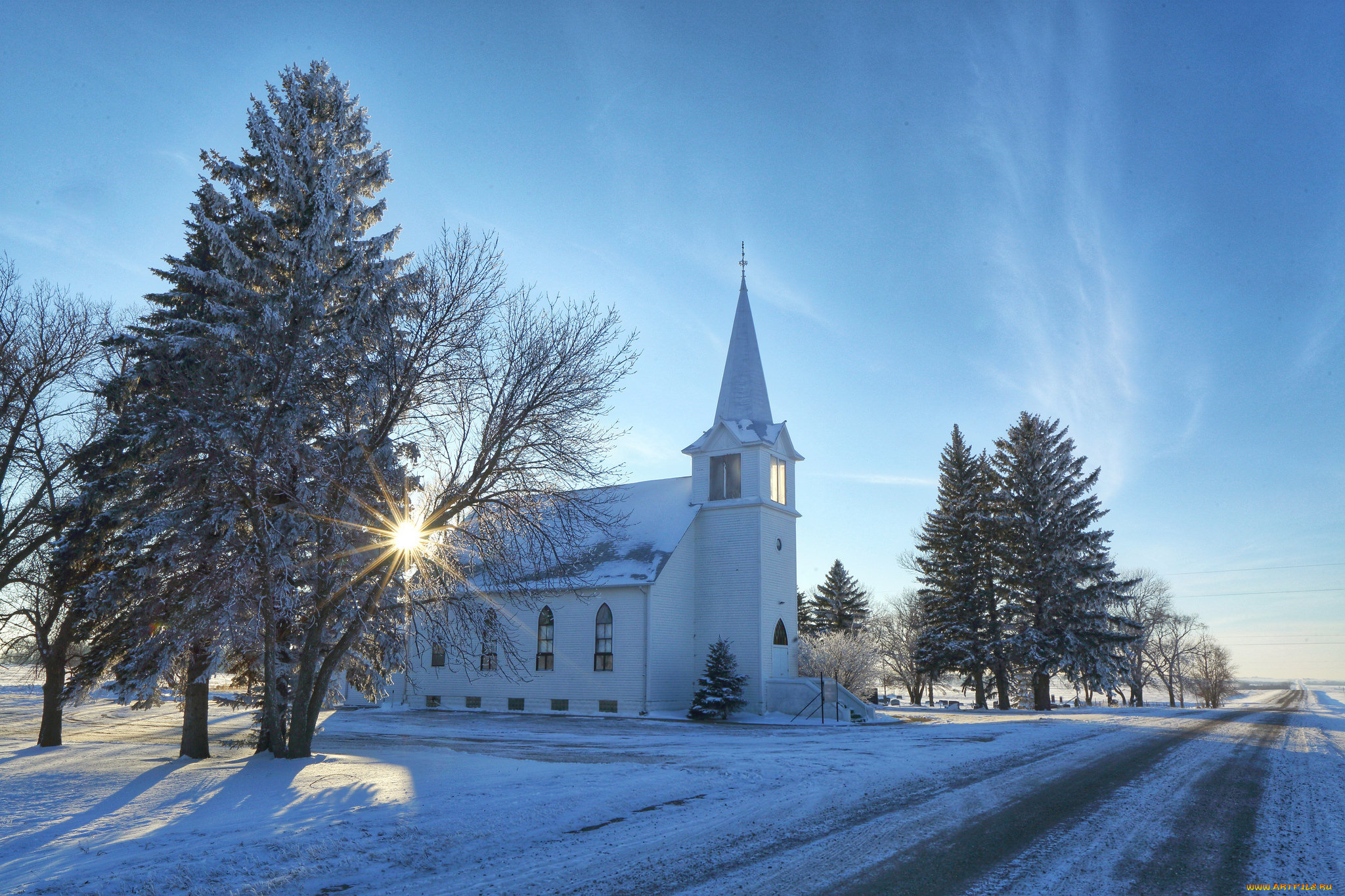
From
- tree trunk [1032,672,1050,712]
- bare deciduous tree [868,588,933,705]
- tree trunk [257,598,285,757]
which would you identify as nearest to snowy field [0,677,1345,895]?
tree trunk [257,598,285,757]

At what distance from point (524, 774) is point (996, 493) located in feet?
106

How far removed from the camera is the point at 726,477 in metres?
32.8

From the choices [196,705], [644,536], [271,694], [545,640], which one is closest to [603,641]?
[545,640]

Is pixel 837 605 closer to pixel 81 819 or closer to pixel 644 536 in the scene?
pixel 644 536

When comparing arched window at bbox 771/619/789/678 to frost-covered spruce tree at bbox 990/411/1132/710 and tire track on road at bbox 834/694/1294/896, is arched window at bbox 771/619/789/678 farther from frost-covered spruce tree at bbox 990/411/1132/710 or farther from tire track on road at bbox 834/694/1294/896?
tire track on road at bbox 834/694/1294/896

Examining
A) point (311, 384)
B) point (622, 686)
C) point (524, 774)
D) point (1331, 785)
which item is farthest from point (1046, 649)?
point (311, 384)

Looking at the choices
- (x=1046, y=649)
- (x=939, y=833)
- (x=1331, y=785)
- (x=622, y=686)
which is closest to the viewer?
(x=939, y=833)

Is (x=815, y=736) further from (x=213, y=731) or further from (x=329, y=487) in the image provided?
(x=213, y=731)

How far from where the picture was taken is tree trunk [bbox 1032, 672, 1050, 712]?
35.5m

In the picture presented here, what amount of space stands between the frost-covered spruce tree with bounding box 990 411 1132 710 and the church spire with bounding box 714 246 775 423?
12856mm

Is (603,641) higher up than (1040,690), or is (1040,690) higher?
(603,641)

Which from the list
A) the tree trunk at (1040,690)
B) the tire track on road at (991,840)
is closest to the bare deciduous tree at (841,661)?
the tree trunk at (1040,690)

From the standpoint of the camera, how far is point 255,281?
592 inches

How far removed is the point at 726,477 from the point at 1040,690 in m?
17.8
